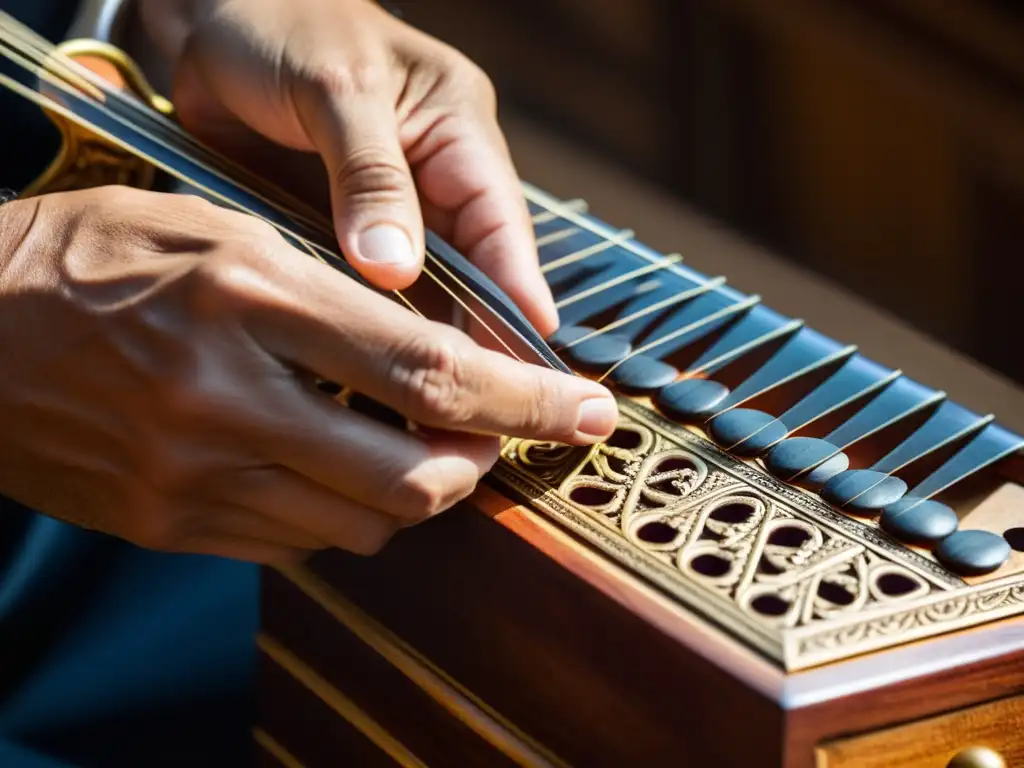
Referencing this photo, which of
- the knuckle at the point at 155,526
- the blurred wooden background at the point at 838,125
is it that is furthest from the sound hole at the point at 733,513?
the blurred wooden background at the point at 838,125

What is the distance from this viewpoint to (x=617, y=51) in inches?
101

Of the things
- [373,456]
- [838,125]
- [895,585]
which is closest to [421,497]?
[373,456]

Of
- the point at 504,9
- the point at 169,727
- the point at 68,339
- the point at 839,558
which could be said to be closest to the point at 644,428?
the point at 839,558

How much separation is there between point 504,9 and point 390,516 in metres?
2.27

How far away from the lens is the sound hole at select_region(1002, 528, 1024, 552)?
0.72 m

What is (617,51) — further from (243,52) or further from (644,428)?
(644,428)

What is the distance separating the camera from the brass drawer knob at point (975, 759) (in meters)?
0.65

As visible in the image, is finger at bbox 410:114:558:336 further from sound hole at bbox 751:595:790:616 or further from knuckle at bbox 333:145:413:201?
sound hole at bbox 751:595:790:616

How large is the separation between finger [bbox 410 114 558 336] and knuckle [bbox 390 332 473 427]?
199 mm

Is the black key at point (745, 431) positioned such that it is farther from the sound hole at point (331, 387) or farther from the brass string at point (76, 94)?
the sound hole at point (331, 387)

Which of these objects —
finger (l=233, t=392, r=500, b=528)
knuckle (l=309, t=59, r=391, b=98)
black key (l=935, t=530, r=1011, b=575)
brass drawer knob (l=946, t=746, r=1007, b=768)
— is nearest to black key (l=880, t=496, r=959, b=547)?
black key (l=935, t=530, r=1011, b=575)

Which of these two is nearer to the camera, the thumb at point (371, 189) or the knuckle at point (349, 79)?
the thumb at point (371, 189)

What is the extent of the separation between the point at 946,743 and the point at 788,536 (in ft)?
0.45

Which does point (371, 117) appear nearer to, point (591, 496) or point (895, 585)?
point (591, 496)
